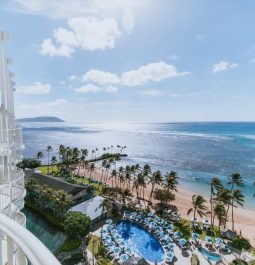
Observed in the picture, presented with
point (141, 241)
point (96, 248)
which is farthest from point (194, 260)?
point (96, 248)

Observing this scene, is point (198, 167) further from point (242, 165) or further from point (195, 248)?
point (195, 248)

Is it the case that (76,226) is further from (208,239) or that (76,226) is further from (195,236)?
(208,239)

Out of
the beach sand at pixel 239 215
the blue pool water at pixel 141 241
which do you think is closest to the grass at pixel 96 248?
the blue pool water at pixel 141 241

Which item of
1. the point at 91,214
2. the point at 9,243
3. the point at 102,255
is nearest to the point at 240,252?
the point at 102,255

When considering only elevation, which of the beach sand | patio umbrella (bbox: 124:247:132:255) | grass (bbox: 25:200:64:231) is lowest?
the beach sand

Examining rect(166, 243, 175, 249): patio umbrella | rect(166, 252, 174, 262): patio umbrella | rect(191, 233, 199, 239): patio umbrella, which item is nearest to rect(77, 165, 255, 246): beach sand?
rect(191, 233, 199, 239): patio umbrella

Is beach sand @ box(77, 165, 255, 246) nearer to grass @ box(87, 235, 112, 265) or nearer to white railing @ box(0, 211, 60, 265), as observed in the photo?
grass @ box(87, 235, 112, 265)
